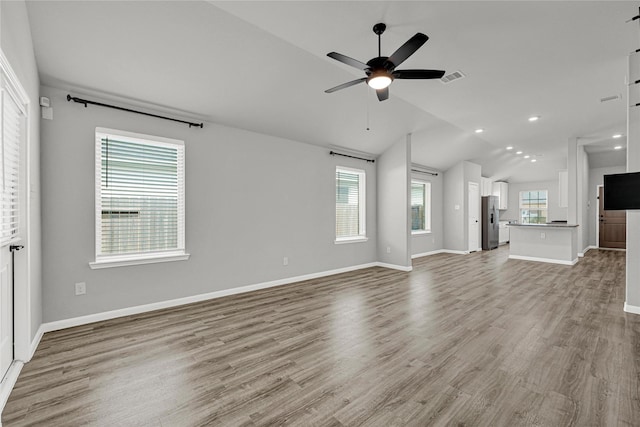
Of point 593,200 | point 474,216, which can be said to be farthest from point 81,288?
point 593,200

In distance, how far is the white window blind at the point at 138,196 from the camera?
3381mm

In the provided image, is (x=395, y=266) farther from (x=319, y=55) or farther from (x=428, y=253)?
(x=319, y=55)

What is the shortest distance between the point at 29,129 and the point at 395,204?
5575mm

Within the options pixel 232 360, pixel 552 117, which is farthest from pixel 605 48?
pixel 232 360

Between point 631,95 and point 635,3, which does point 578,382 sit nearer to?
point 635,3

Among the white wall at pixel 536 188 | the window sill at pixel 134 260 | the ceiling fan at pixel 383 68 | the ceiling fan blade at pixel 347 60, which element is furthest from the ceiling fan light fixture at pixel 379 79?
the white wall at pixel 536 188

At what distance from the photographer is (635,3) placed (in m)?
2.50

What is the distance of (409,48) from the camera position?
228 cm

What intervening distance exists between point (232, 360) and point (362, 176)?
187 inches

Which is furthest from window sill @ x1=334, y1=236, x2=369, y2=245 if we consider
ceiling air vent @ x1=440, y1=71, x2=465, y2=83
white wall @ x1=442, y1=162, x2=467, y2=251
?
white wall @ x1=442, y1=162, x2=467, y2=251

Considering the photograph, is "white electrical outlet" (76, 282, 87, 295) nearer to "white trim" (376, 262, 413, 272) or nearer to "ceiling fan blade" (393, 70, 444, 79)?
"ceiling fan blade" (393, 70, 444, 79)

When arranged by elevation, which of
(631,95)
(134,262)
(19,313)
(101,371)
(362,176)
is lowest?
(101,371)

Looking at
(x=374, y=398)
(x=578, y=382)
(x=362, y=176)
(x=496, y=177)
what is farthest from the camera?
(x=496, y=177)

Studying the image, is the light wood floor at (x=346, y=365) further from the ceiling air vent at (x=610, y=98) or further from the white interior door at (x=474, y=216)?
the white interior door at (x=474, y=216)
